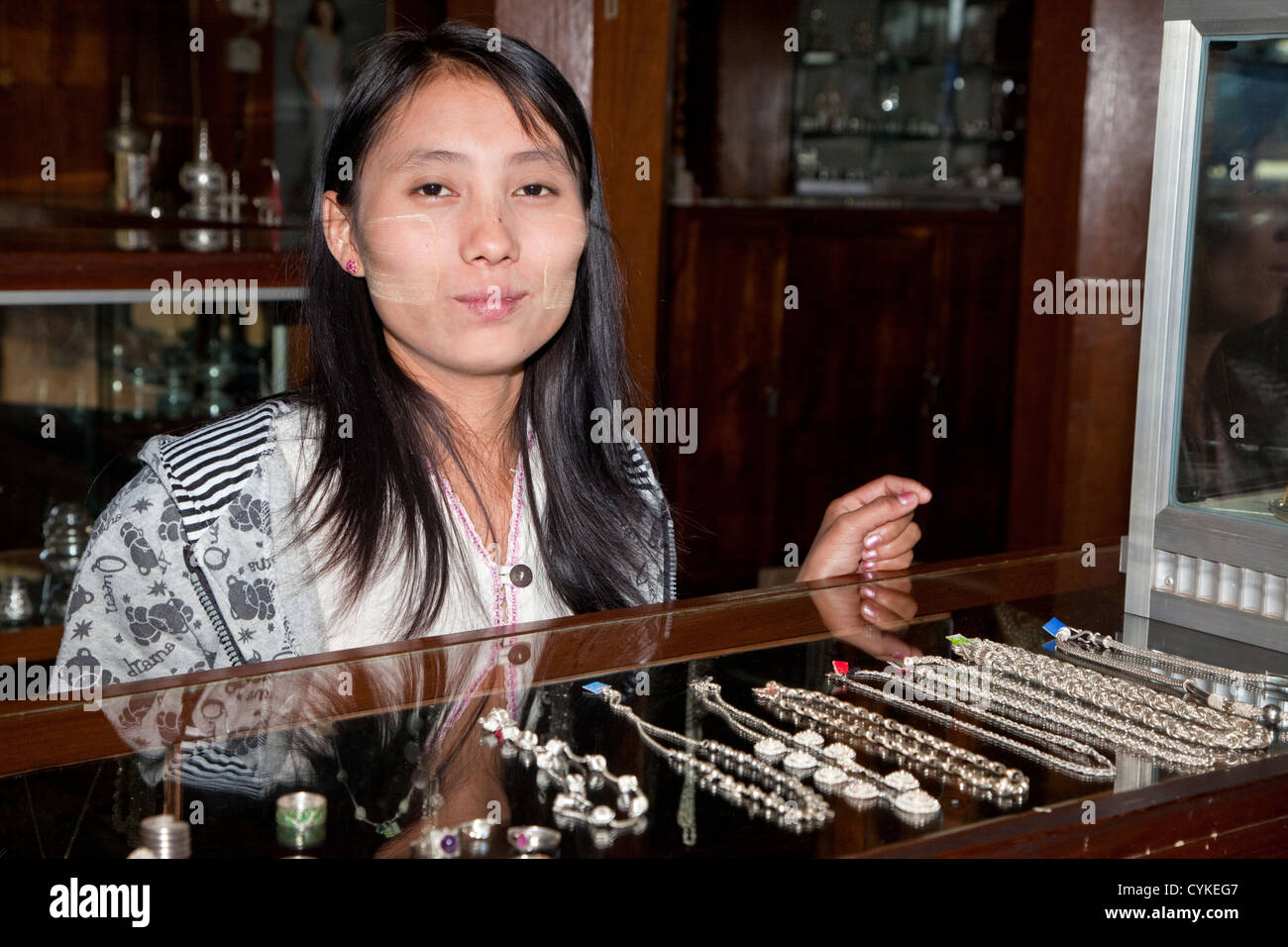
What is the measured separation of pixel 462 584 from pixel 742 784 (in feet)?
1.82

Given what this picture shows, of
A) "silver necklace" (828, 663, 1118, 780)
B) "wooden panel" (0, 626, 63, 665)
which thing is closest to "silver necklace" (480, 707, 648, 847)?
"silver necklace" (828, 663, 1118, 780)

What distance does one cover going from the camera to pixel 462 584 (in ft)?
4.32

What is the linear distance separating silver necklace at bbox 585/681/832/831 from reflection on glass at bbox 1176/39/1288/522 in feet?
1.71

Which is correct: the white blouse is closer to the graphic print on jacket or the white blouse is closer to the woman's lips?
the graphic print on jacket

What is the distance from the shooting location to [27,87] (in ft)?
10.8

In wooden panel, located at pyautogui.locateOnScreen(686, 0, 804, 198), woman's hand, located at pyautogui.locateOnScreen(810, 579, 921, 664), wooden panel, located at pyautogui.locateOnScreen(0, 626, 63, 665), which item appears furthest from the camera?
wooden panel, located at pyautogui.locateOnScreen(686, 0, 804, 198)

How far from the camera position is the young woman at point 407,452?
1233 millimetres

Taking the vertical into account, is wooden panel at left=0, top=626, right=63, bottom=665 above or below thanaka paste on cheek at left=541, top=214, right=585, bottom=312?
below

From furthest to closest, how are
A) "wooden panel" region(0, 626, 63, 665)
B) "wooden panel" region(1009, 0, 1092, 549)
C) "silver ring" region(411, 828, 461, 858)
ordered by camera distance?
"wooden panel" region(1009, 0, 1092, 549) < "wooden panel" region(0, 626, 63, 665) < "silver ring" region(411, 828, 461, 858)

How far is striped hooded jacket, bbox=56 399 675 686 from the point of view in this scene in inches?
47.1

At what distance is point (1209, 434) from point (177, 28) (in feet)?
10.2

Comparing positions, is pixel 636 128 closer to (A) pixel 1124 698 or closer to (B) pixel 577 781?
(A) pixel 1124 698

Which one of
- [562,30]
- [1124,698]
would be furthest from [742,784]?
[562,30]
